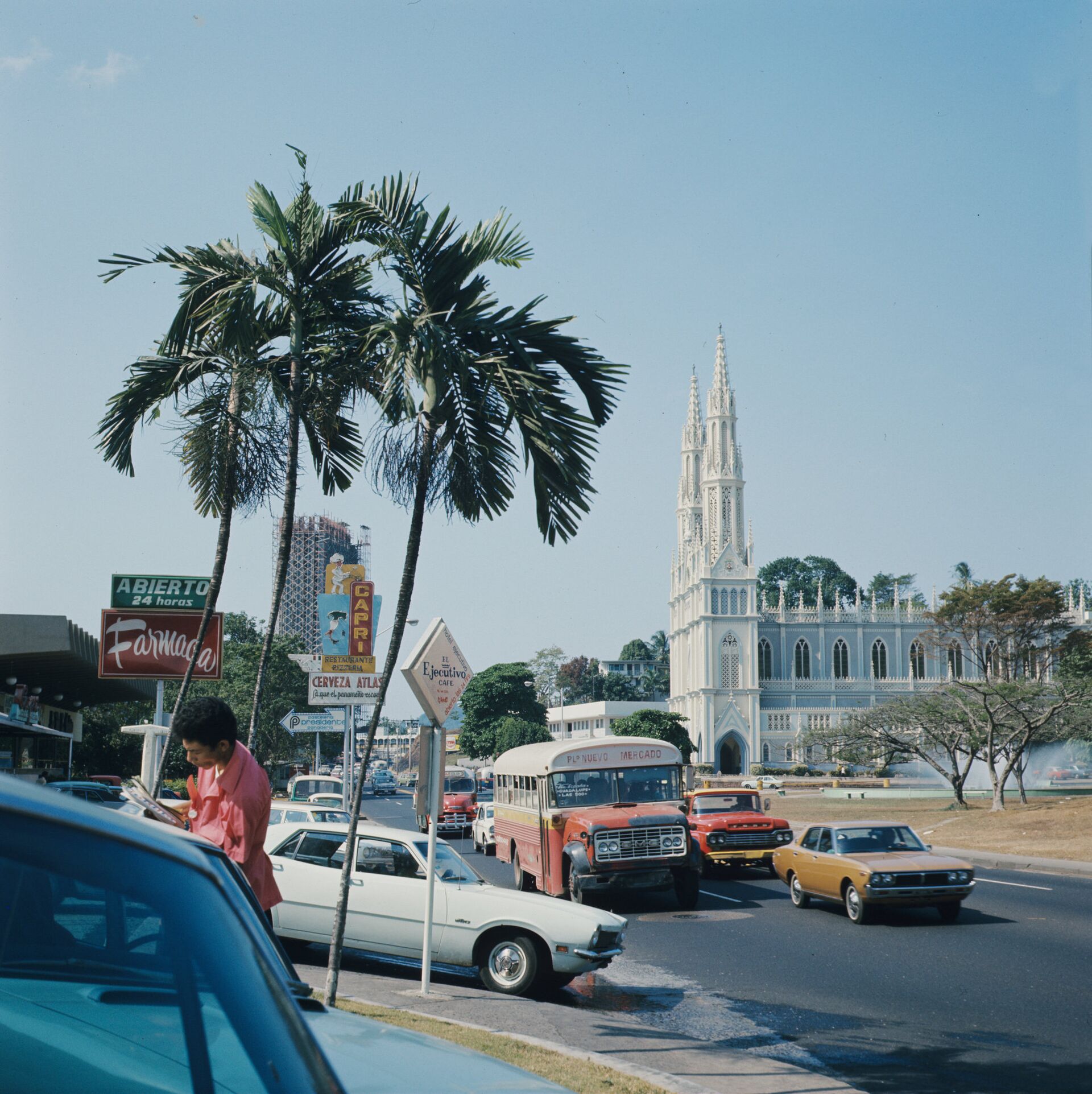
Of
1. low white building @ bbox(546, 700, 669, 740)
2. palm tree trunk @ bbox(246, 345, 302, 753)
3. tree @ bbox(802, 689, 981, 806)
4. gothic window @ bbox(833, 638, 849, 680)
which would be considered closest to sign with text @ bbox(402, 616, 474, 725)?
palm tree trunk @ bbox(246, 345, 302, 753)

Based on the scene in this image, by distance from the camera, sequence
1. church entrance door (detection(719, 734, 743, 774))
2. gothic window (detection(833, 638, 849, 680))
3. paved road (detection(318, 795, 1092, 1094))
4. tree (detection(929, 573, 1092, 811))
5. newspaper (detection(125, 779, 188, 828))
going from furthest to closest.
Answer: gothic window (detection(833, 638, 849, 680)), church entrance door (detection(719, 734, 743, 774)), tree (detection(929, 573, 1092, 811)), paved road (detection(318, 795, 1092, 1094)), newspaper (detection(125, 779, 188, 828))

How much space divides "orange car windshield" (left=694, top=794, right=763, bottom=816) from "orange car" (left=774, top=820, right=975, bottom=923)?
20.8 feet

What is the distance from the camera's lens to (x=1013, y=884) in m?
22.7

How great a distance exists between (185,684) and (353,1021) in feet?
32.1

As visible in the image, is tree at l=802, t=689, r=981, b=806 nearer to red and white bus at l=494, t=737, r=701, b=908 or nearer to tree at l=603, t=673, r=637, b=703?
red and white bus at l=494, t=737, r=701, b=908

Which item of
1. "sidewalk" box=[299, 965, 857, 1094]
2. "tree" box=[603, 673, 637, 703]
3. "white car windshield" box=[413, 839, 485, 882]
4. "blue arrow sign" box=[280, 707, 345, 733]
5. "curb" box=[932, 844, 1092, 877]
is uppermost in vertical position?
"tree" box=[603, 673, 637, 703]

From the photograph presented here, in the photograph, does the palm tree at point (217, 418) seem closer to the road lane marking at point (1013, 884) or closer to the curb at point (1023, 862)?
the road lane marking at point (1013, 884)

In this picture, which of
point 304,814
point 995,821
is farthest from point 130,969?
point 995,821

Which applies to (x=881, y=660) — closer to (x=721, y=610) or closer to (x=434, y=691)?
(x=721, y=610)

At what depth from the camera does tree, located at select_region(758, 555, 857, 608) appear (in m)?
154

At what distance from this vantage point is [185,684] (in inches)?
496

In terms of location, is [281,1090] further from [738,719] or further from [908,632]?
[908,632]

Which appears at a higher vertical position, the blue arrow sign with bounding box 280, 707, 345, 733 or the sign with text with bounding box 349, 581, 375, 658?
the sign with text with bounding box 349, 581, 375, 658

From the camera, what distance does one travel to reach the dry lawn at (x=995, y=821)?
101ft
